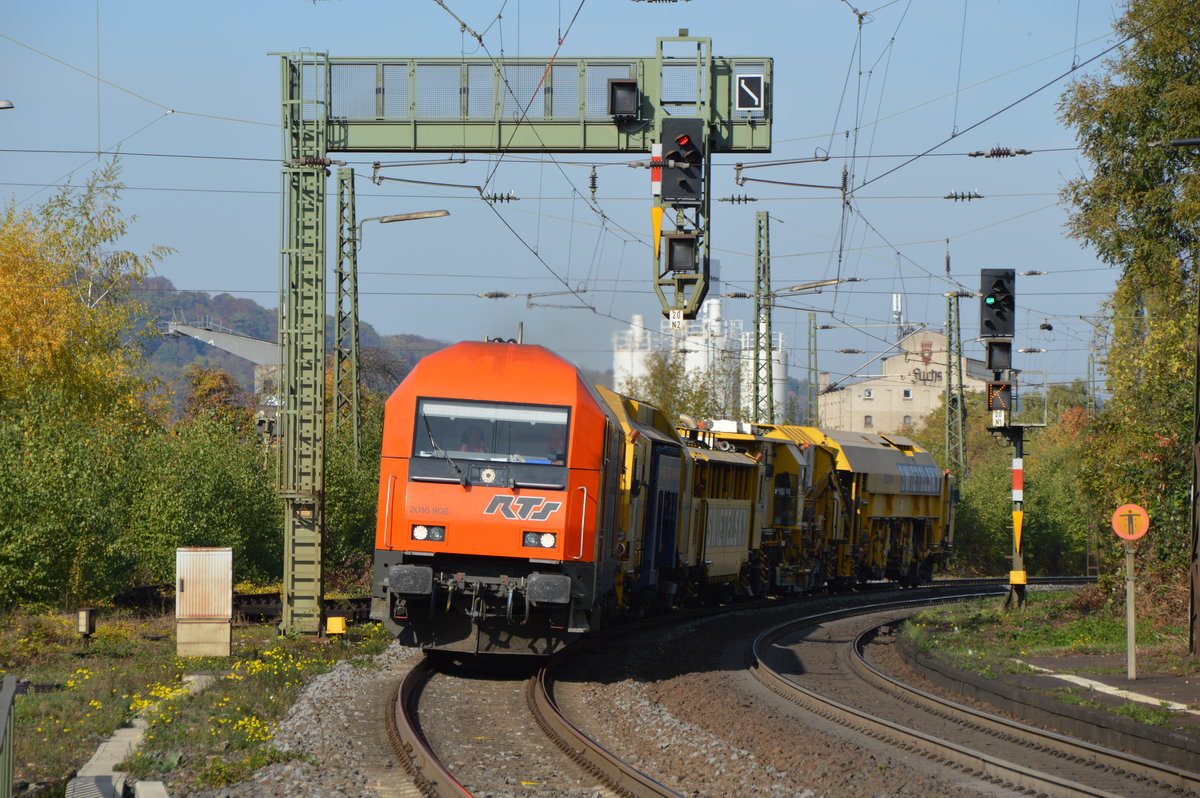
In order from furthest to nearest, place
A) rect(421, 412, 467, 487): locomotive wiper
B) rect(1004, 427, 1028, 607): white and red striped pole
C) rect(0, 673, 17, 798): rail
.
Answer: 1. rect(1004, 427, 1028, 607): white and red striped pole
2. rect(421, 412, 467, 487): locomotive wiper
3. rect(0, 673, 17, 798): rail

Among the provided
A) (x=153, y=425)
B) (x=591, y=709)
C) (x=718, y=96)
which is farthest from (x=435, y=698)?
(x=153, y=425)

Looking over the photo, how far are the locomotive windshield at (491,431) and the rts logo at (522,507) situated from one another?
1.54 feet

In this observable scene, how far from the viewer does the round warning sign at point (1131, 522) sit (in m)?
15.6

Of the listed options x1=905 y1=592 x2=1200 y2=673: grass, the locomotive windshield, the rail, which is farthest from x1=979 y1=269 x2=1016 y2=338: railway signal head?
the rail

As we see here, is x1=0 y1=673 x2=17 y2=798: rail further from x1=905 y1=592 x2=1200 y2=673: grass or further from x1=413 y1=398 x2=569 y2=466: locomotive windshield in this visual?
x1=905 y1=592 x2=1200 y2=673: grass

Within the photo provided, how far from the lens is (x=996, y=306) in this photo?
2148 centimetres

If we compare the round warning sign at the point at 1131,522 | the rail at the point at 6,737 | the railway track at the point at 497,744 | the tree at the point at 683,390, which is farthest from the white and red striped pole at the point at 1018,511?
the tree at the point at 683,390

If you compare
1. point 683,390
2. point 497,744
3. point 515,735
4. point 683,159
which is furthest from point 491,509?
point 683,390

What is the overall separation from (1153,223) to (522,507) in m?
14.1

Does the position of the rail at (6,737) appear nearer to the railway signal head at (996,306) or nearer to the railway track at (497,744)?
the railway track at (497,744)

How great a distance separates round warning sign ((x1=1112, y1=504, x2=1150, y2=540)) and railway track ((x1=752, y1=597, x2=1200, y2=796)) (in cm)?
327

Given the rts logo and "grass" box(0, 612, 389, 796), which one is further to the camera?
the rts logo

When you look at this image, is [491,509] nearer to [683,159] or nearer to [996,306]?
[683,159]

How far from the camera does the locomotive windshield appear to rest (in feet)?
48.7
